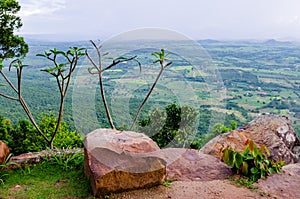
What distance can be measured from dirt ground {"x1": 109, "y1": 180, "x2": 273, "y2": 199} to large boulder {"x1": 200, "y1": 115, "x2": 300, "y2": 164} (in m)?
1.35

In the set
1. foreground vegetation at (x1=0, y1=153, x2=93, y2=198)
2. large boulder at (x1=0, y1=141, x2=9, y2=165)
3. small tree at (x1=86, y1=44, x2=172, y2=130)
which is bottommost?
foreground vegetation at (x1=0, y1=153, x2=93, y2=198)

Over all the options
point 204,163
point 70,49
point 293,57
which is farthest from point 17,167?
point 293,57

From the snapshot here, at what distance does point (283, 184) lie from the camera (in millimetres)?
4250

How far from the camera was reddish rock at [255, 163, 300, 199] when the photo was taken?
4027mm

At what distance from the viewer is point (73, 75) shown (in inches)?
203

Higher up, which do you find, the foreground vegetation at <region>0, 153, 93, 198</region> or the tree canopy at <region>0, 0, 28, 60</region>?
the tree canopy at <region>0, 0, 28, 60</region>

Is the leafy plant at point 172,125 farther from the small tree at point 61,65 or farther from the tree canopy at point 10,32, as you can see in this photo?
the tree canopy at point 10,32

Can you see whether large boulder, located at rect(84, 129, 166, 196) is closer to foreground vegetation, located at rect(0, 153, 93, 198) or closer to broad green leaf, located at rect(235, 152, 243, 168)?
foreground vegetation, located at rect(0, 153, 93, 198)

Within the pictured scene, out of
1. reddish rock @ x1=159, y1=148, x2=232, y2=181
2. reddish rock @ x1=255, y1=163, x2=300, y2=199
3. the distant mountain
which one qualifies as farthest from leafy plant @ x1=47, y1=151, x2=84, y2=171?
the distant mountain

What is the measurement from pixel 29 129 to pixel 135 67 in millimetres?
2736

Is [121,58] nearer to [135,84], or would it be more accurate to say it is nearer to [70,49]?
[135,84]

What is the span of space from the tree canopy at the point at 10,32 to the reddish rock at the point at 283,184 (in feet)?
16.0

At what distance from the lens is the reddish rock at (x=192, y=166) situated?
4.37 m

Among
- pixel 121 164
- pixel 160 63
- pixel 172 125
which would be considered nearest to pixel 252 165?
pixel 121 164
